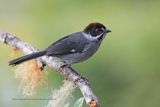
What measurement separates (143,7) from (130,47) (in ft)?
3.94

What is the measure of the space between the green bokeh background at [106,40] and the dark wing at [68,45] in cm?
45

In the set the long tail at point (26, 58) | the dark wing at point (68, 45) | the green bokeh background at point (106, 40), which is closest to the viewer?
the long tail at point (26, 58)

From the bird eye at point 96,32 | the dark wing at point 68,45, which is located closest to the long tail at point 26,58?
the dark wing at point 68,45

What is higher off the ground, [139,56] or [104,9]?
[104,9]

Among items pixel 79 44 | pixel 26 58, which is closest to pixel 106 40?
pixel 79 44

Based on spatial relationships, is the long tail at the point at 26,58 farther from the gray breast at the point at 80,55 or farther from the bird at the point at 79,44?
the gray breast at the point at 80,55

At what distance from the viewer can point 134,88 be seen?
5.45 metres

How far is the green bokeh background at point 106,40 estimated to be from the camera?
5250 mm

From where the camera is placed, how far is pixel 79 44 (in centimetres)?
346

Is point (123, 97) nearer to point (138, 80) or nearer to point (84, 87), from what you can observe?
point (138, 80)

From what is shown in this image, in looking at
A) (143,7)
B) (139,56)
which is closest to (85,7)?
(143,7)

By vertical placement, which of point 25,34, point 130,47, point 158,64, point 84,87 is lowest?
point 84,87

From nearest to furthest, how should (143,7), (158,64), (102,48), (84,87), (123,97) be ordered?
(84,87), (123,97), (158,64), (102,48), (143,7)

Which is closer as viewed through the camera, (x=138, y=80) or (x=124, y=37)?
(x=138, y=80)
